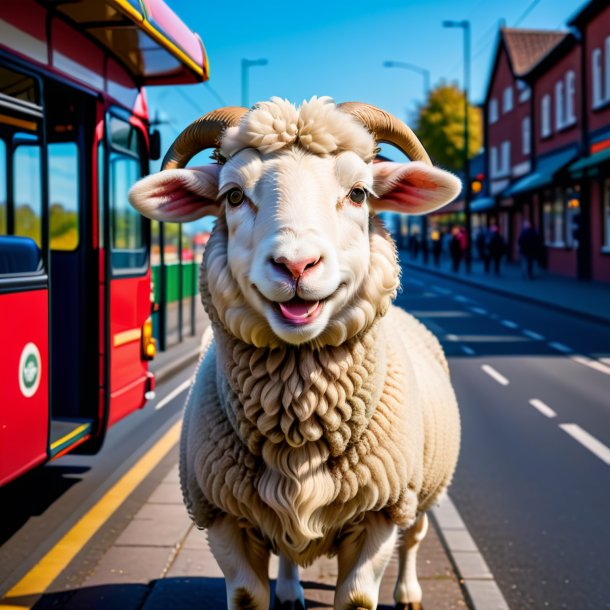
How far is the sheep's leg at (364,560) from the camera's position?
2781 millimetres

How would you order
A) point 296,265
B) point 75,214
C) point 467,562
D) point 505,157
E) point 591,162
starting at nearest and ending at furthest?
point 296,265
point 467,562
point 75,214
point 591,162
point 505,157

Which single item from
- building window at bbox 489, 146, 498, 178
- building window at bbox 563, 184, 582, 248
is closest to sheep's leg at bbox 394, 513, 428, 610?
building window at bbox 563, 184, 582, 248

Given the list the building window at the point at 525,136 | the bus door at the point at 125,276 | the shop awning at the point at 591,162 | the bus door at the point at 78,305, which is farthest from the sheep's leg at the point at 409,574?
the building window at the point at 525,136

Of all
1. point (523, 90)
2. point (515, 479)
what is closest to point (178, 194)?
point (515, 479)

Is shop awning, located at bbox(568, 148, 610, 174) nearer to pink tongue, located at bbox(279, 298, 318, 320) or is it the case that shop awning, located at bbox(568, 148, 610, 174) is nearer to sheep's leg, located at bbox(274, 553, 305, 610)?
sheep's leg, located at bbox(274, 553, 305, 610)

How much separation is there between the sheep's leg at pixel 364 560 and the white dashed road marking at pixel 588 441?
13.3 feet

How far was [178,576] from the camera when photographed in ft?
13.0

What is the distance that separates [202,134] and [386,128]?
24.0 inches

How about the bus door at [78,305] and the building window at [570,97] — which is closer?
the bus door at [78,305]

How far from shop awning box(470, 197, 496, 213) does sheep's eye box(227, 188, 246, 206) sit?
4201cm

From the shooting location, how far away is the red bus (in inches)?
175

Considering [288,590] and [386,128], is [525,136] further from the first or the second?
[386,128]

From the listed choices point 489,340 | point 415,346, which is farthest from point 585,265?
point 415,346

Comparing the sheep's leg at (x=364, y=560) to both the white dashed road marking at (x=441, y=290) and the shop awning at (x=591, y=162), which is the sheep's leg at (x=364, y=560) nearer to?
the shop awning at (x=591, y=162)
